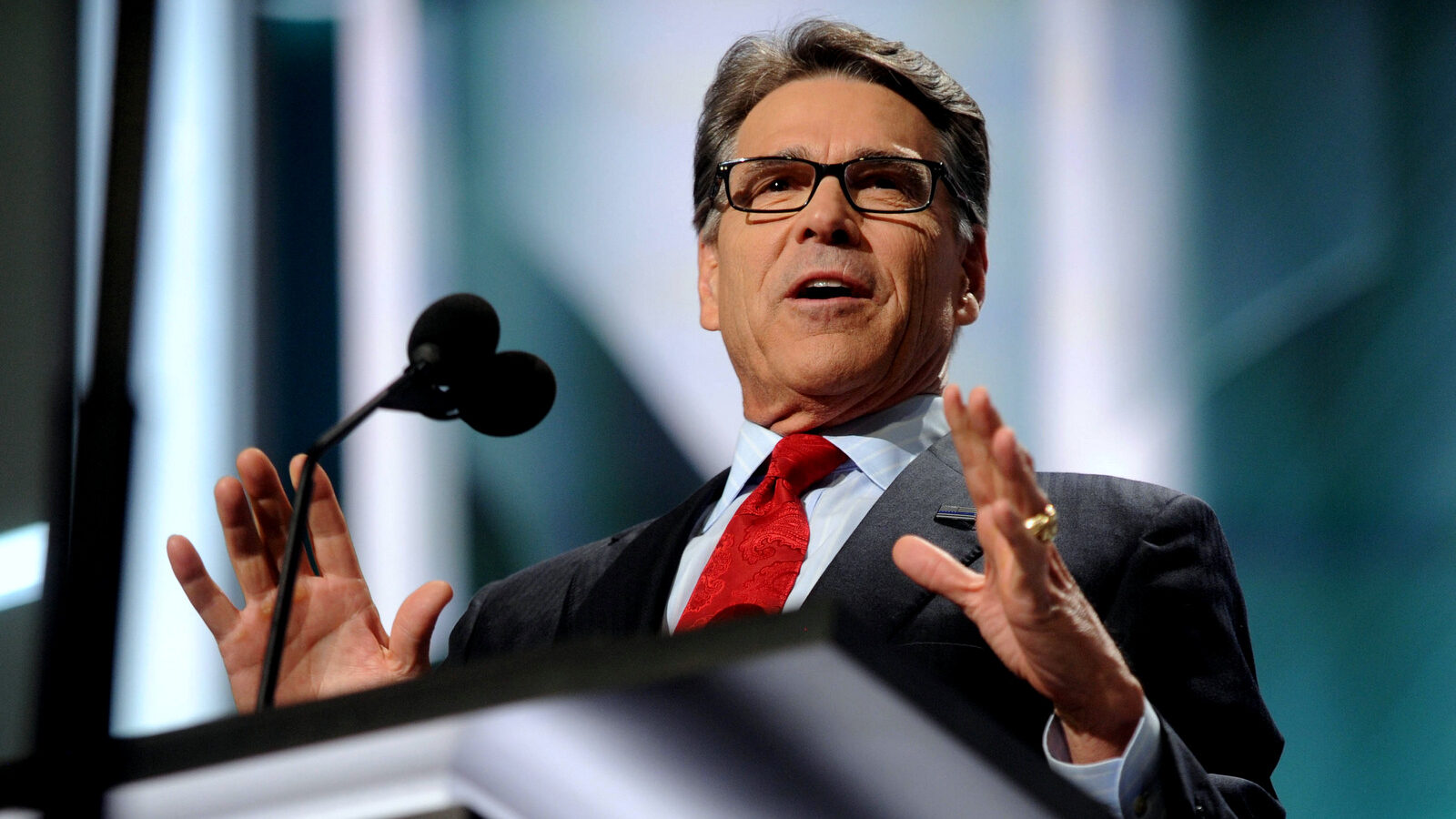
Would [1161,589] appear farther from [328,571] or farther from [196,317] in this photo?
[196,317]

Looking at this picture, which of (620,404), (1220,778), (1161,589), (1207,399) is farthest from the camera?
(620,404)

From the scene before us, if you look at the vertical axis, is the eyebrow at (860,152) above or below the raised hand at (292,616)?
above

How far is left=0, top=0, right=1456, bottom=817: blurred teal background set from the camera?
194cm

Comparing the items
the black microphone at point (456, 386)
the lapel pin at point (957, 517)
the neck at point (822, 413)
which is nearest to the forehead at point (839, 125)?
the neck at point (822, 413)

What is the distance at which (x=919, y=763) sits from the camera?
54cm

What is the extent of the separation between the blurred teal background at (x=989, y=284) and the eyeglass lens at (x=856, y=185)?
17.8 inches

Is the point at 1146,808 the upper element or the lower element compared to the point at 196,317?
lower

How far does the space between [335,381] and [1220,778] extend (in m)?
1.68

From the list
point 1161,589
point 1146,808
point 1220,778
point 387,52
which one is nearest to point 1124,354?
point 1161,589

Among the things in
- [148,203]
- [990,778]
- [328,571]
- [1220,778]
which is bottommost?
[1220,778]

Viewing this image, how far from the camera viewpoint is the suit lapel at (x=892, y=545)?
1357mm

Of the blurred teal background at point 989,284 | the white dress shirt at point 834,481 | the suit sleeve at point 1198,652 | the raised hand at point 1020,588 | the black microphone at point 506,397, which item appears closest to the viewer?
A: the raised hand at point 1020,588

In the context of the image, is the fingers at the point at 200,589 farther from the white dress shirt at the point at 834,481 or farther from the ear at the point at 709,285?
the ear at the point at 709,285

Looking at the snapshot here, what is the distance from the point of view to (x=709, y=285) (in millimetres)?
1912
